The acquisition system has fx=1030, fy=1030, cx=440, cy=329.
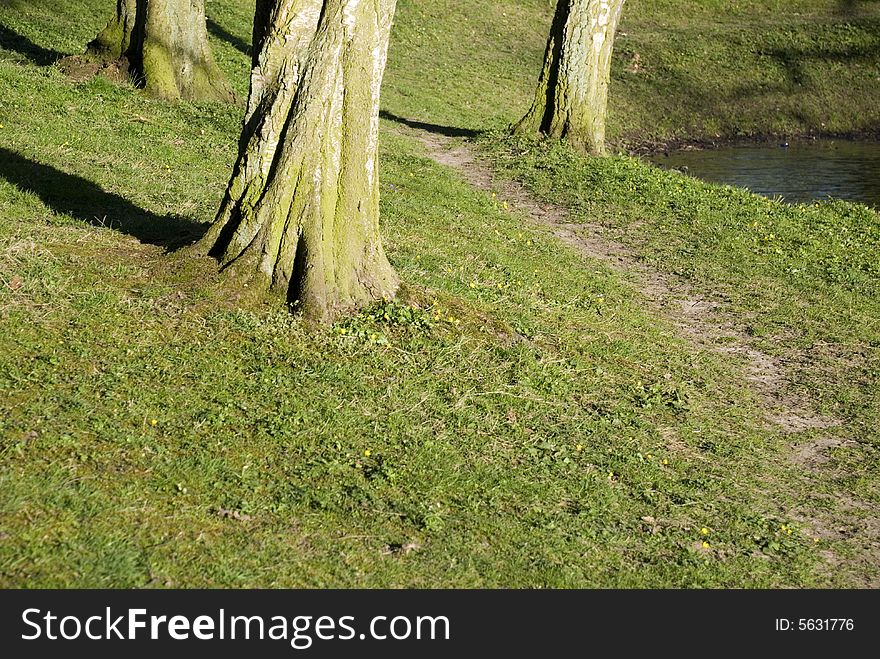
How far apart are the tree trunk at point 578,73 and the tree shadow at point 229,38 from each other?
28.9 ft

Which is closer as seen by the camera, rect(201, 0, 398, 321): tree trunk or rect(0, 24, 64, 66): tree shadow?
rect(201, 0, 398, 321): tree trunk

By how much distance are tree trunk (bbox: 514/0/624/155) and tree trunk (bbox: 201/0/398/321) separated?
33.8ft

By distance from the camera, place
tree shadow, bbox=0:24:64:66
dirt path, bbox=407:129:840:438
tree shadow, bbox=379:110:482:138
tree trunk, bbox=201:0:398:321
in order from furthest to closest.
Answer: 1. tree shadow, bbox=379:110:482:138
2. tree shadow, bbox=0:24:64:66
3. dirt path, bbox=407:129:840:438
4. tree trunk, bbox=201:0:398:321

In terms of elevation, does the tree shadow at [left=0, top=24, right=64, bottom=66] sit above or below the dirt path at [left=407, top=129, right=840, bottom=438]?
above

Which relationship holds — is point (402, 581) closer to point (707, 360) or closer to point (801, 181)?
point (707, 360)

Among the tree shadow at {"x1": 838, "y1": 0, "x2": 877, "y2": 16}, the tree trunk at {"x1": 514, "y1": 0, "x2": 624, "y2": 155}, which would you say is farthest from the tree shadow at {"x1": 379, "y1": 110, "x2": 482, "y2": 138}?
the tree shadow at {"x1": 838, "y1": 0, "x2": 877, "y2": 16}

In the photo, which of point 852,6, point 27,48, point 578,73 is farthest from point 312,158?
point 852,6

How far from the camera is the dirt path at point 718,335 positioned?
6.59 m

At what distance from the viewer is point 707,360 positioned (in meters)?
9.25

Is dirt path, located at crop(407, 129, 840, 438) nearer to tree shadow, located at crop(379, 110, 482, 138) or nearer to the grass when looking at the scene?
the grass

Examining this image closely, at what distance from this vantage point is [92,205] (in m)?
10.0

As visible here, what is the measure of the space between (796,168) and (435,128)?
312 inches

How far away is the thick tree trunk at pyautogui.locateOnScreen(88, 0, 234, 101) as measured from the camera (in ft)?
50.5

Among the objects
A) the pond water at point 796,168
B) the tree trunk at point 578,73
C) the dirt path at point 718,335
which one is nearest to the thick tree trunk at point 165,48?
the dirt path at point 718,335
